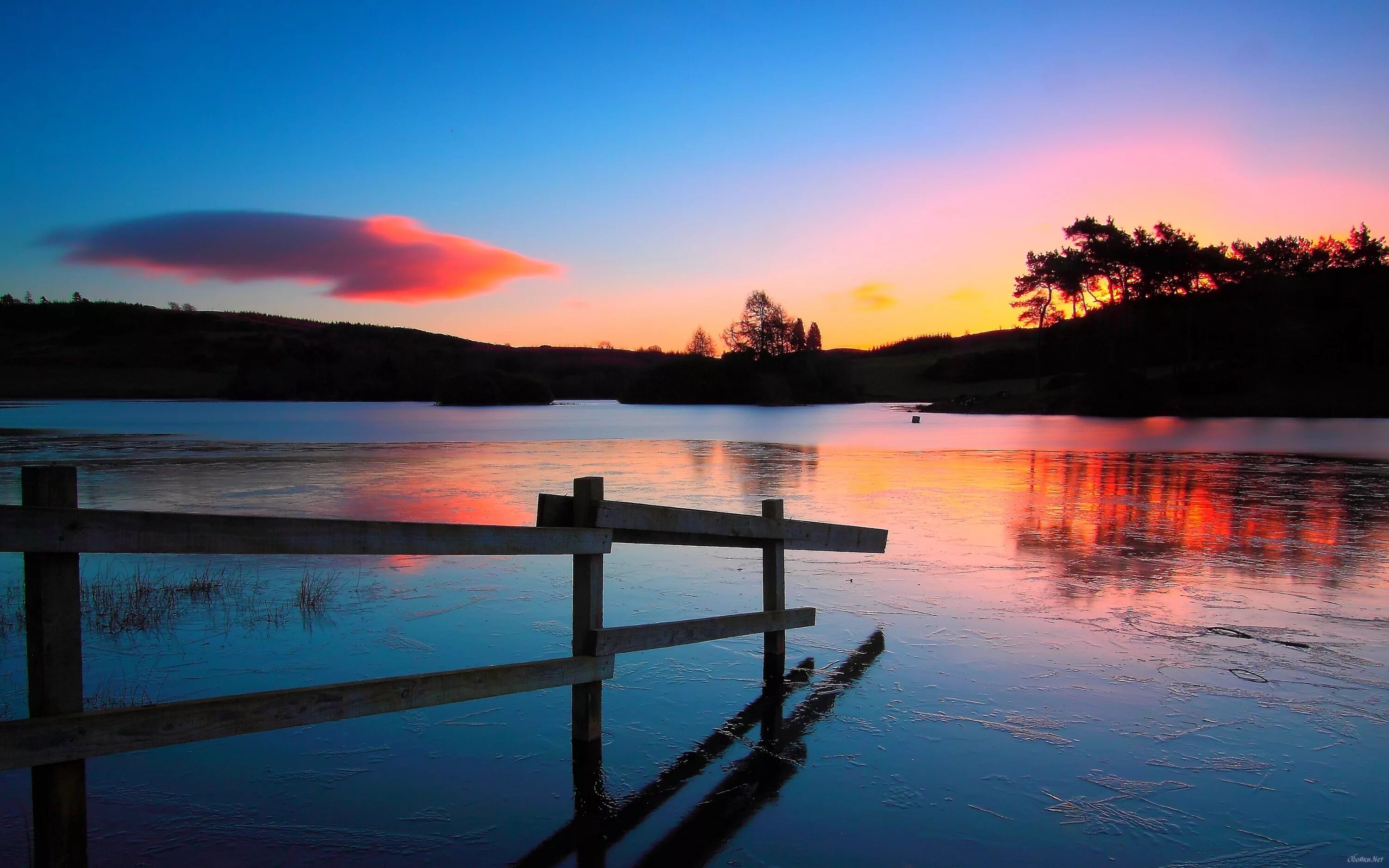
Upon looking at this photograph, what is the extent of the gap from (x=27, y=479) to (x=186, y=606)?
5980mm

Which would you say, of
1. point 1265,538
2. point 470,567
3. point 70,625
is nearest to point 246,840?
point 70,625

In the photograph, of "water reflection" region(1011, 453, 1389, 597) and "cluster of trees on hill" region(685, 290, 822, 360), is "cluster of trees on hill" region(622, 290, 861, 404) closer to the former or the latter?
"cluster of trees on hill" region(685, 290, 822, 360)

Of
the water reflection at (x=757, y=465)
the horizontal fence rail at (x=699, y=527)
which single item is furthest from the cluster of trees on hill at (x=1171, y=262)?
the horizontal fence rail at (x=699, y=527)

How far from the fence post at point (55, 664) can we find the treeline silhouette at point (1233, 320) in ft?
231

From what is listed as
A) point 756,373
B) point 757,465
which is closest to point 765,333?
point 756,373

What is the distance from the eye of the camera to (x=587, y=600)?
545cm

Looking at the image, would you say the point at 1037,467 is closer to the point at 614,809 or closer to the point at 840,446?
the point at 840,446

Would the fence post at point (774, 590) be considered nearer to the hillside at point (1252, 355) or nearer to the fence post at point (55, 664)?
the fence post at point (55, 664)

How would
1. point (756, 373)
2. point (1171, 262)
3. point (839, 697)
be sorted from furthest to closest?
point (756, 373)
point (1171, 262)
point (839, 697)

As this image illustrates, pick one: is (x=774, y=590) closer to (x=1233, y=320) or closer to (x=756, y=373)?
(x=1233, y=320)

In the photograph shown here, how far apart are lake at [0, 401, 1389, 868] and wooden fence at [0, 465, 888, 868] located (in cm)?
63

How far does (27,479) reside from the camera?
3.58 m

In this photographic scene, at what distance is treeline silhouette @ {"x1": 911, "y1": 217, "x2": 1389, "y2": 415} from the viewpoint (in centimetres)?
6588

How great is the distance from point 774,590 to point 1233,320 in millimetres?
75299
